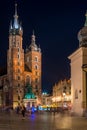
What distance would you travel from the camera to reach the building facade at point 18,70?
14312 cm

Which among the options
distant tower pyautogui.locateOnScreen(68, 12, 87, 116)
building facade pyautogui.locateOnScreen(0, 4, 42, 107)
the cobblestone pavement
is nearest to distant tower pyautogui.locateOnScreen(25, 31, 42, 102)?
building facade pyautogui.locateOnScreen(0, 4, 42, 107)

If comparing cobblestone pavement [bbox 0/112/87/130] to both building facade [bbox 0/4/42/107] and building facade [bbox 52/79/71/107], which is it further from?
building facade [bbox 0/4/42/107]

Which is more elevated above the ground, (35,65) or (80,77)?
(35,65)

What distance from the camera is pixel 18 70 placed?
144 meters

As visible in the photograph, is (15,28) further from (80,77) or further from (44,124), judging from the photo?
(44,124)

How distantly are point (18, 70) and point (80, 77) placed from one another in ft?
332

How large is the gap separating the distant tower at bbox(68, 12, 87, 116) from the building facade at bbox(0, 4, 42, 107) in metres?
92.6

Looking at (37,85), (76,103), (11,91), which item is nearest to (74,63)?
(76,103)

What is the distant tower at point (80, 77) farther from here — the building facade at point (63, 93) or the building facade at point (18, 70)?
the building facade at point (18, 70)

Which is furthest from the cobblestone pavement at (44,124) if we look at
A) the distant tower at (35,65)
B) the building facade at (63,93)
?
the distant tower at (35,65)

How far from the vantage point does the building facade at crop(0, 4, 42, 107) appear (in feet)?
470

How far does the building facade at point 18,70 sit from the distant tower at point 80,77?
92.6 metres

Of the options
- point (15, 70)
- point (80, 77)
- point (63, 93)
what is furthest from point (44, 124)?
point (15, 70)

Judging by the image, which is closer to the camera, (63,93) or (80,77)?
(80,77)
